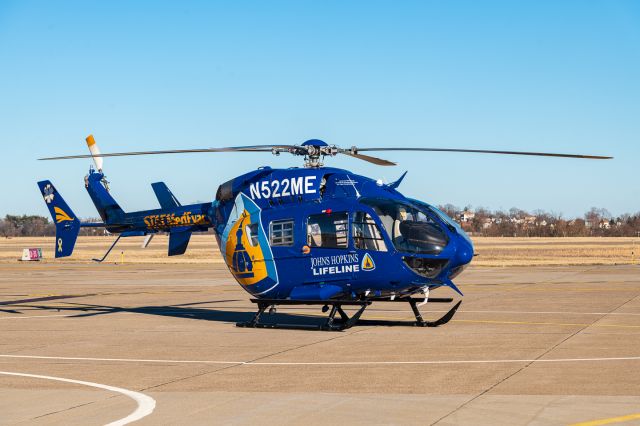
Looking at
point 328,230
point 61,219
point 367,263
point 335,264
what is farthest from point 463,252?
point 61,219

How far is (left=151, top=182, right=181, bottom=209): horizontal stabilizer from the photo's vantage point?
23.6 metres

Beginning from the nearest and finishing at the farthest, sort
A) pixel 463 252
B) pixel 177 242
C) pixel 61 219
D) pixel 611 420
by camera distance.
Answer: pixel 611 420
pixel 463 252
pixel 177 242
pixel 61 219

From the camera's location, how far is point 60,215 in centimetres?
2541

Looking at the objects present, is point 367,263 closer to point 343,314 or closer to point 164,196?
point 343,314

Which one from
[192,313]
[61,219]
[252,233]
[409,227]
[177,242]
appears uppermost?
[61,219]

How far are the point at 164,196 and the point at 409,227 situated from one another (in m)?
8.35

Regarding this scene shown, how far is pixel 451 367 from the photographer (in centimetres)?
1334

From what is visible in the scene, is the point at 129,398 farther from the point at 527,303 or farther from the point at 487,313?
the point at 527,303

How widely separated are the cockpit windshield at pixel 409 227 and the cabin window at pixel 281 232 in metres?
1.94

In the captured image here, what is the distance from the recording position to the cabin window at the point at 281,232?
64.1 feet

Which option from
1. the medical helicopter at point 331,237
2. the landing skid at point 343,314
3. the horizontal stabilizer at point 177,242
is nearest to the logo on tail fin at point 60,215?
the horizontal stabilizer at point 177,242

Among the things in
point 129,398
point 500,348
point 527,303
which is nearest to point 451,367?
point 500,348

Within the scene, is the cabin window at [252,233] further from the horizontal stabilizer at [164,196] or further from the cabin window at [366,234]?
the horizontal stabilizer at [164,196]

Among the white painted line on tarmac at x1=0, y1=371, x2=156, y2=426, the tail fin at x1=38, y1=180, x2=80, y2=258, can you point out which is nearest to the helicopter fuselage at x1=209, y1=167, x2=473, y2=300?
the tail fin at x1=38, y1=180, x2=80, y2=258
